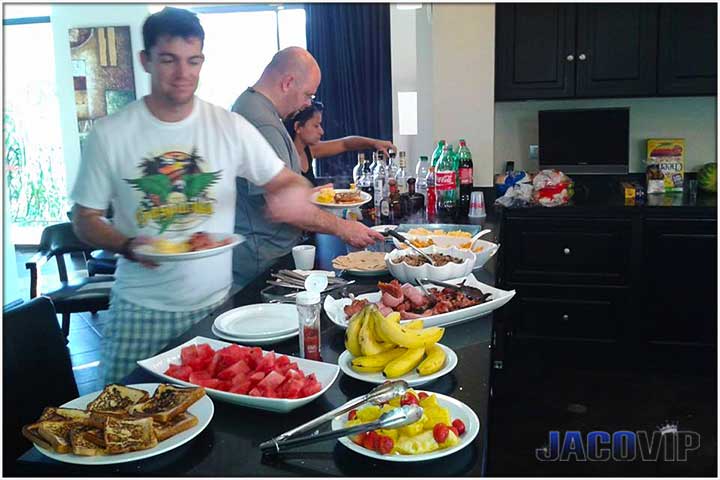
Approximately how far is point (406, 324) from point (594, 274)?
1.77 meters

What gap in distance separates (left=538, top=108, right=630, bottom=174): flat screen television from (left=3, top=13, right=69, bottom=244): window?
7.95 feet

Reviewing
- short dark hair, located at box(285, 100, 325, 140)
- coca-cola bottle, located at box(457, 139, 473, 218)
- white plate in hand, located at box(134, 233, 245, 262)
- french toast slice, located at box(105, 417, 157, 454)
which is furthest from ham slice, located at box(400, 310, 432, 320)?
short dark hair, located at box(285, 100, 325, 140)

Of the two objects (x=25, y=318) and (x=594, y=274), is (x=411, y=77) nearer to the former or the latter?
(x=594, y=274)

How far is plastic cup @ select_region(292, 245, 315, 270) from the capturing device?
182cm

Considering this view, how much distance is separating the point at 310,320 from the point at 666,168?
2371 millimetres

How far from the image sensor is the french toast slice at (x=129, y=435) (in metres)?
0.90

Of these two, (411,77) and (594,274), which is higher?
(411,77)

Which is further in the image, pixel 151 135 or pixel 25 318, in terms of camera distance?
pixel 25 318

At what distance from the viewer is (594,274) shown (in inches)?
109

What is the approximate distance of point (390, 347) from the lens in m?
1.17

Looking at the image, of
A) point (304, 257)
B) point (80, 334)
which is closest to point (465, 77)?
point (304, 257)

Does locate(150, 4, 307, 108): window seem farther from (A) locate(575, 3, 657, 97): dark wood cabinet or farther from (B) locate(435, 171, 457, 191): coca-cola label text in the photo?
(A) locate(575, 3, 657, 97): dark wood cabinet

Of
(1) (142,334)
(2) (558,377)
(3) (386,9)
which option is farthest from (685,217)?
(3) (386,9)

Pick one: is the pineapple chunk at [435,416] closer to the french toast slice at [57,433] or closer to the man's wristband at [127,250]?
the french toast slice at [57,433]
